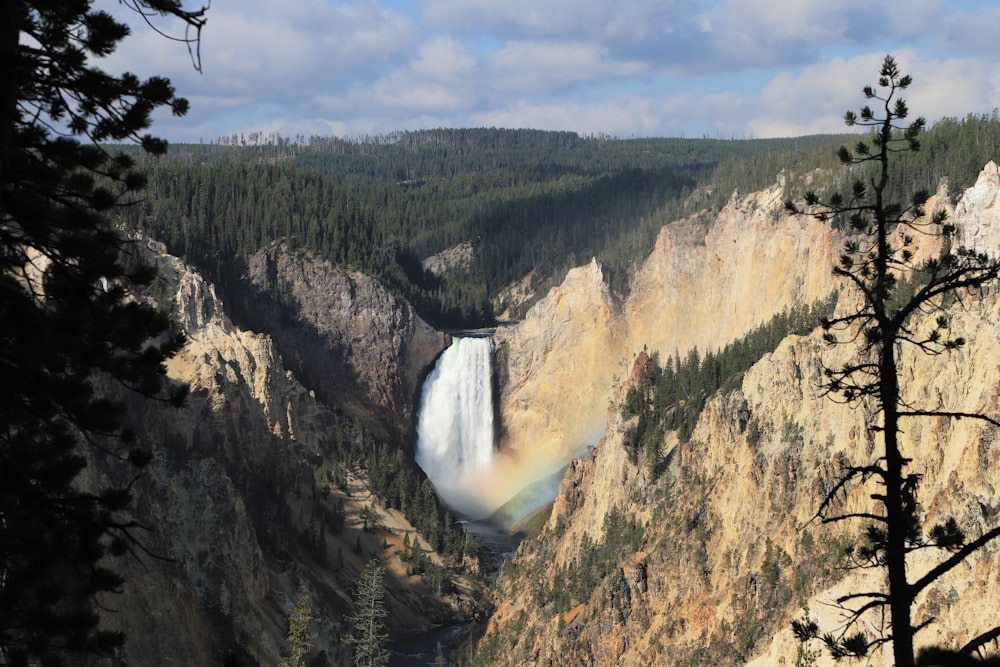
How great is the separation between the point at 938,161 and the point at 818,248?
1116 cm

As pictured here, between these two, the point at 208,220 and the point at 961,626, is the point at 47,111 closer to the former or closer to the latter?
the point at 961,626

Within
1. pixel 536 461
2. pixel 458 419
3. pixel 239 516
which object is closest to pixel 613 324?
pixel 536 461

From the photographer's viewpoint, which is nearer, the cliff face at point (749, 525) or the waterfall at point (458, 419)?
the cliff face at point (749, 525)

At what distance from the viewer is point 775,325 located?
80062 mm

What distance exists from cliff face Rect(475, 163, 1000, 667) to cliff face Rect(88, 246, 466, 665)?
40.9 feet

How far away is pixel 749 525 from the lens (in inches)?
2405

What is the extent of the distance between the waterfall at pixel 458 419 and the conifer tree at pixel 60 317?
105369 mm

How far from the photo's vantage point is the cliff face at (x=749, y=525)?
48719mm

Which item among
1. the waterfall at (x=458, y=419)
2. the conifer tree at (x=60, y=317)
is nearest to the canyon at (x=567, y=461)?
the waterfall at (x=458, y=419)

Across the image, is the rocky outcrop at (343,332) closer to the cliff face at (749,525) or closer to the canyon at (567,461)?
the canyon at (567,461)

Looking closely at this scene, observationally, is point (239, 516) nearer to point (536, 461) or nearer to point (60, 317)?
point (536, 461)

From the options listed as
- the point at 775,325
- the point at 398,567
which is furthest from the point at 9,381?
the point at 398,567

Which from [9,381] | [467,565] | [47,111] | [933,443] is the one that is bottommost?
[467,565]

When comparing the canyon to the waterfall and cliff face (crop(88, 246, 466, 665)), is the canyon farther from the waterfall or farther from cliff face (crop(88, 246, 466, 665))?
the waterfall
